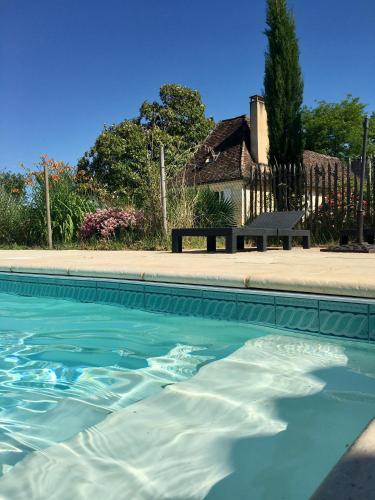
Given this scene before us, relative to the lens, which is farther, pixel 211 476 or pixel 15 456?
pixel 15 456

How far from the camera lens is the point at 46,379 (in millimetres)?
2418

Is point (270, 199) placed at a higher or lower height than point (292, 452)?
higher

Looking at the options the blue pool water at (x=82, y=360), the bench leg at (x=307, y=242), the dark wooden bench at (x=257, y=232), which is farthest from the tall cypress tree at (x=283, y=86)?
the blue pool water at (x=82, y=360)

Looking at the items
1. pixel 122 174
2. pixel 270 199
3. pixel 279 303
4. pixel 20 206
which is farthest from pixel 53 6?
pixel 122 174

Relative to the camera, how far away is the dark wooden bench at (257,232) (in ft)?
19.7

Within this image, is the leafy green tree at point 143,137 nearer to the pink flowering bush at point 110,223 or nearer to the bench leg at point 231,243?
the pink flowering bush at point 110,223

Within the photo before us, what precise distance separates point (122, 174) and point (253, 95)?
28.4 ft

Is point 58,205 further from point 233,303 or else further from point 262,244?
point 233,303

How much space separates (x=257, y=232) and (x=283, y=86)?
8.79m

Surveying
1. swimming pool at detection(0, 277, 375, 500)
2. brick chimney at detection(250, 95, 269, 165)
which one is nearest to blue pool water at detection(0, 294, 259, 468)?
swimming pool at detection(0, 277, 375, 500)

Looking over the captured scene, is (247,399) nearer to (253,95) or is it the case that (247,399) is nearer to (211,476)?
(211,476)

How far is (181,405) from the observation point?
1.86 meters

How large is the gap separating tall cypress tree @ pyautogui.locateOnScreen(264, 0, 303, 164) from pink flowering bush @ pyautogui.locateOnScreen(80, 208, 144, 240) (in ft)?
19.1

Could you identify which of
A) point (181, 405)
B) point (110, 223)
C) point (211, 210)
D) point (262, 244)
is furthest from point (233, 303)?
point (211, 210)
